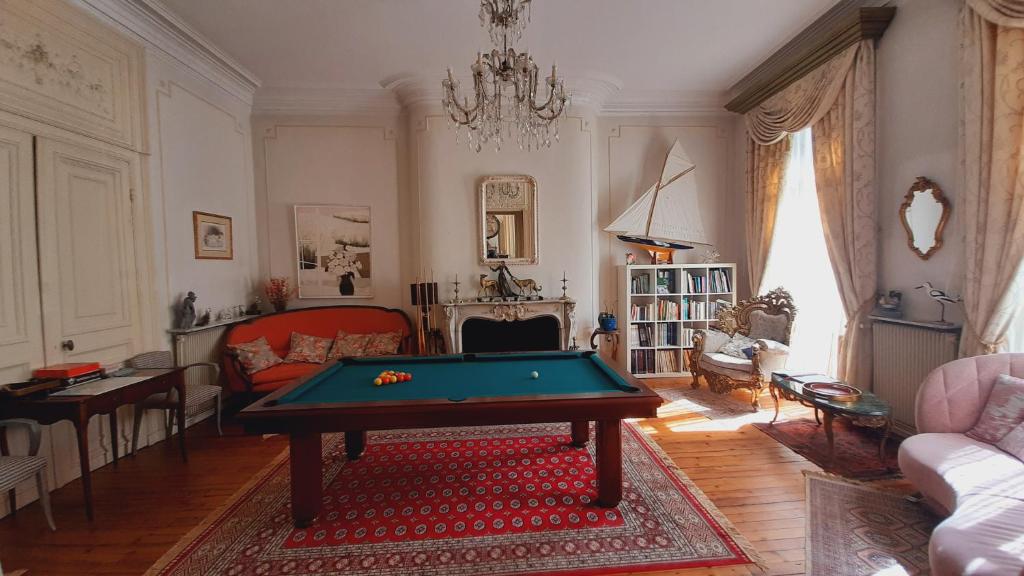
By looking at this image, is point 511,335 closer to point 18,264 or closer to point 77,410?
point 77,410

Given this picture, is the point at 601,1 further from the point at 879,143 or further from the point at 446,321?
the point at 446,321

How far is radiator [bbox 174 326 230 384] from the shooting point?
11.5 ft

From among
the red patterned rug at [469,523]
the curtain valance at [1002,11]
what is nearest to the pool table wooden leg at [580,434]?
the red patterned rug at [469,523]

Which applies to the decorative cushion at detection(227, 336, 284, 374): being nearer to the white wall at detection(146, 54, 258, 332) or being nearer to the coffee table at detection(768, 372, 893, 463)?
the white wall at detection(146, 54, 258, 332)

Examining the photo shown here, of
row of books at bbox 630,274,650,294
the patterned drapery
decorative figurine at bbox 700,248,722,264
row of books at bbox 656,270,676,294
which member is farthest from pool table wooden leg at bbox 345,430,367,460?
decorative figurine at bbox 700,248,722,264

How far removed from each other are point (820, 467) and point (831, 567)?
3.56 ft

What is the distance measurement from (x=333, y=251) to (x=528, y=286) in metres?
2.42

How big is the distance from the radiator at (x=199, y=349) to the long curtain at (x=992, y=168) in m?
5.94

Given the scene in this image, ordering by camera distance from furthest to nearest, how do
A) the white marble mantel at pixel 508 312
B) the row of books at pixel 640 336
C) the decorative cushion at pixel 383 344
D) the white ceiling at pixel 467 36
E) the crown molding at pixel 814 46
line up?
the row of books at pixel 640 336 < the white marble mantel at pixel 508 312 < the decorative cushion at pixel 383 344 < the white ceiling at pixel 467 36 < the crown molding at pixel 814 46

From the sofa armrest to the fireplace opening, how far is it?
6.64 ft

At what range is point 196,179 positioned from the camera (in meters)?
3.85

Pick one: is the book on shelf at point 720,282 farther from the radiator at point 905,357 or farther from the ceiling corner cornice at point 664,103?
the ceiling corner cornice at point 664,103

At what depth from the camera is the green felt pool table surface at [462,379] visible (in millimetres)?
2227

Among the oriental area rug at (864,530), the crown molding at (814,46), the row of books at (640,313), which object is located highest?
the crown molding at (814,46)
